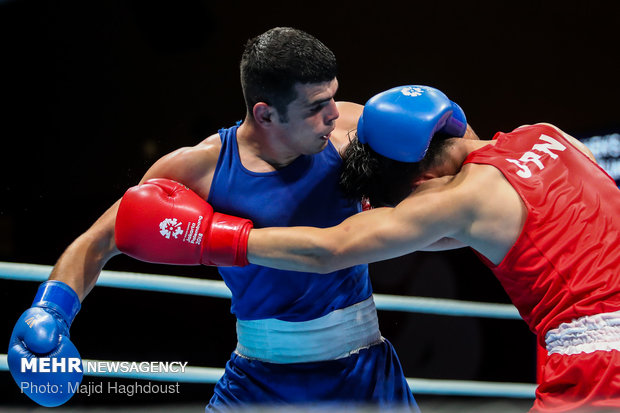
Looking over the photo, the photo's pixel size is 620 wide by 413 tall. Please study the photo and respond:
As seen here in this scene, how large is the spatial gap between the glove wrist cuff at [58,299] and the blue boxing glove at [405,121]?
1.01m

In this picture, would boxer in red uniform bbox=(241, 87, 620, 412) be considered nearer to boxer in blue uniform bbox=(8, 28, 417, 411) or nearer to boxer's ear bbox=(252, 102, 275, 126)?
boxer in blue uniform bbox=(8, 28, 417, 411)

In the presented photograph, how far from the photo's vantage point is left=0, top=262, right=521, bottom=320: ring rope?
2.41 m

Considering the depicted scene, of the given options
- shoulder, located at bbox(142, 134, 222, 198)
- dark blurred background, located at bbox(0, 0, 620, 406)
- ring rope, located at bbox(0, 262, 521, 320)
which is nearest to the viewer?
shoulder, located at bbox(142, 134, 222, 198)

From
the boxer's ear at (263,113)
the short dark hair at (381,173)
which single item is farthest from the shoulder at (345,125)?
the boxer's ear at (263,113)

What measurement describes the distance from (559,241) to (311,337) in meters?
0.79

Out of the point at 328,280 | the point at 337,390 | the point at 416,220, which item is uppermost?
the point at 416,220

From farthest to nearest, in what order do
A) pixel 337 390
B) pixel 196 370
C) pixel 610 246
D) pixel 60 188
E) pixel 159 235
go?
1. pixel 60 188
2. pixel 196 370
3. pixel 337 390
4. pixel 159 235
5. pixel 610 246

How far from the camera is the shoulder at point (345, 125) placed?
212 centimetres

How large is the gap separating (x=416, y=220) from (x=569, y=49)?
433 centimetres

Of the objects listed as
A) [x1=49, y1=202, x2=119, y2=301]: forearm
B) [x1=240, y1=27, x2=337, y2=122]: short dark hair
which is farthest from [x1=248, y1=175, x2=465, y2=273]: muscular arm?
[x1=49, y1=202, x2=119, y2=301]: forearm

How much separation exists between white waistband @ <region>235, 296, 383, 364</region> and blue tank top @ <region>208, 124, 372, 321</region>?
0.02 meters

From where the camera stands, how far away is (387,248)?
5.56 feet

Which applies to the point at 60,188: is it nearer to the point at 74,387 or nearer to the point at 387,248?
the point at 74,387

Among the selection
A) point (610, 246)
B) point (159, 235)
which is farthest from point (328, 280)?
point (610, 246)
